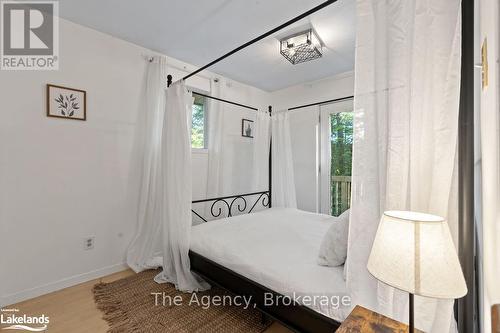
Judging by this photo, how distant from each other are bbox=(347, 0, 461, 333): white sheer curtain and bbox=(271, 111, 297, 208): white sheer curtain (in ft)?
7.81

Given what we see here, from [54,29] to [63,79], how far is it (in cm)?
48

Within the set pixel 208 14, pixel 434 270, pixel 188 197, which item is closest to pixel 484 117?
pixel 434 270

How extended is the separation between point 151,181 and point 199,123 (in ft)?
3.83

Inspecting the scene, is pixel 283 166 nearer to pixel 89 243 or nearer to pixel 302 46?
pixel 302 46

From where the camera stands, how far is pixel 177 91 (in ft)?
7.89

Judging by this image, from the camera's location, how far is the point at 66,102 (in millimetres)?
2359

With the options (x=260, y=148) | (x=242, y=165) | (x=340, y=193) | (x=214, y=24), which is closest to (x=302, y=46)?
(x=214, y=24)

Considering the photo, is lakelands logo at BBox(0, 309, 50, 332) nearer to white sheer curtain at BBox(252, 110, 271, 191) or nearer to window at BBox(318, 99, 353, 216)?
white sheer curtain at BBox(252, 110, 271, 191)

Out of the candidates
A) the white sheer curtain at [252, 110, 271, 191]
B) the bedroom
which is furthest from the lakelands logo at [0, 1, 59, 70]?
the white sheer curtain at [252, 110, 271, 191]

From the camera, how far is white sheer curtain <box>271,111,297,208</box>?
11.6 ft

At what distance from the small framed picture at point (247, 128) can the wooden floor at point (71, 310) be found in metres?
2.89

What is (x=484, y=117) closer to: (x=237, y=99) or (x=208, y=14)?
(x=208, y=14)

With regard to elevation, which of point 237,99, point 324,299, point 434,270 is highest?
point 237,99

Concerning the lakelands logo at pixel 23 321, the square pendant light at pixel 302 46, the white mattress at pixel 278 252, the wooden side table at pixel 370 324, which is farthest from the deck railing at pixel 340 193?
the lakelands logo at pixel 23 321
